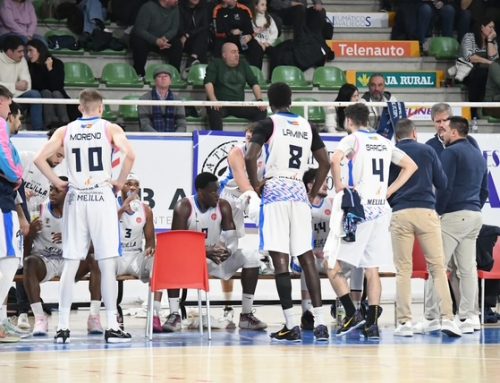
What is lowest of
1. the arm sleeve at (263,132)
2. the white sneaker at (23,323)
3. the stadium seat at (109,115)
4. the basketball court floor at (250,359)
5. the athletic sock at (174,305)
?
the basketball court floor at (250,359)

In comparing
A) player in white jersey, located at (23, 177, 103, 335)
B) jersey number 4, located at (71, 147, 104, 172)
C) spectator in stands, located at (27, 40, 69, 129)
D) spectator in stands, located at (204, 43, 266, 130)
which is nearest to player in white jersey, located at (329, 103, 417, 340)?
jersey number 4, located at (71, 147, 104, 172)

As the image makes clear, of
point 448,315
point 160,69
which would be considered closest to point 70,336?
point 448,315

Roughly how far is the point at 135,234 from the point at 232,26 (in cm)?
631

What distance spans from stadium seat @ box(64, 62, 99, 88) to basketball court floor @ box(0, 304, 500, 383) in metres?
6.40

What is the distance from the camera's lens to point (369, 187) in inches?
441

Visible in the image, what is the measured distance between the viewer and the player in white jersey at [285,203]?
425 inches

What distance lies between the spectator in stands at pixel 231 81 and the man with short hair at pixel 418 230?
216 inches

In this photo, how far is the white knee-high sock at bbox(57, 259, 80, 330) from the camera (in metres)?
10.7

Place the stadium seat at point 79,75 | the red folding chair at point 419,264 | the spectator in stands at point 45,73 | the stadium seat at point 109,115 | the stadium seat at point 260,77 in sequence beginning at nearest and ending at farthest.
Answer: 1. the red folding chair at point 419,264
2. the spectator in stands at point 45,73
3. the stadium seat at point 109,115
4. the stadium seat at point 79,75
5. the stadium seat at point 260,77

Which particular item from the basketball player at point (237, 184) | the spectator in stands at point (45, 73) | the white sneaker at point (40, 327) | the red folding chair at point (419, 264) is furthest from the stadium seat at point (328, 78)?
the white sneaker at point (40, 327)

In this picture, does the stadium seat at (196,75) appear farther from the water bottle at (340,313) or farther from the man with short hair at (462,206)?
the man with short hair at (462,206)

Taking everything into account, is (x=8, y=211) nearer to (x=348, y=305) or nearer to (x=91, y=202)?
(x=91, y=202)

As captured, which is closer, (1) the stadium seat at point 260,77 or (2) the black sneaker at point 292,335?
(2) the black sneaker at point 292,335

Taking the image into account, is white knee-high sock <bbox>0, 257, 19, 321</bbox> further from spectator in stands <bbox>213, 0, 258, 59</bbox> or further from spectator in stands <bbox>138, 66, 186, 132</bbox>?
spectator in stands <bbox>213, 0, 258, 59</bbox>
